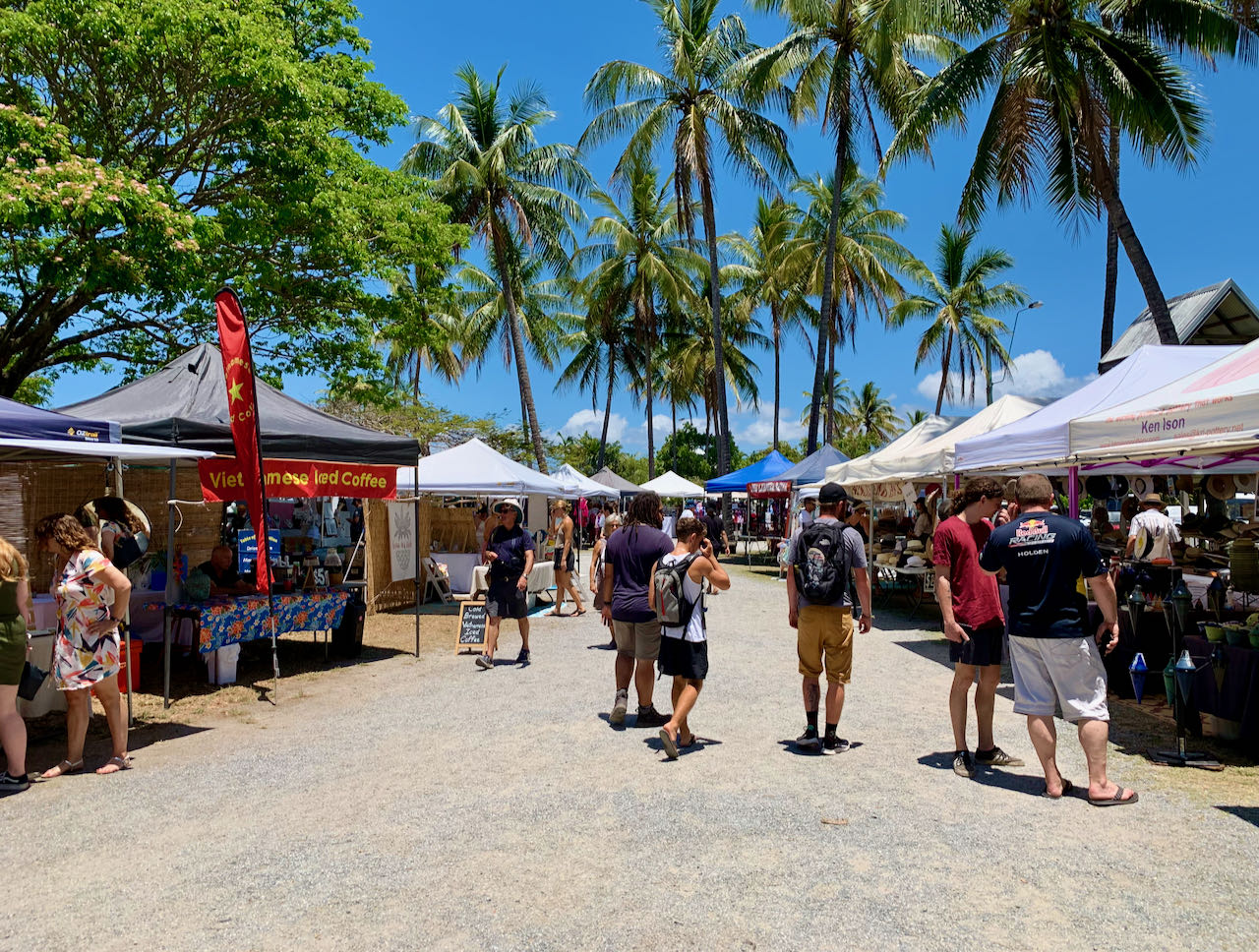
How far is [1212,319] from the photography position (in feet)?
65.0

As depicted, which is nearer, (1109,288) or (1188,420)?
(1188,420)

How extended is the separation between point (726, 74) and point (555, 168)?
569cm

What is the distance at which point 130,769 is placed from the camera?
17.4 ft

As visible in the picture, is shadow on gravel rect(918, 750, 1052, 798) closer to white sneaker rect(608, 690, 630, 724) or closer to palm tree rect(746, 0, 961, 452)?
white sneaker rect(608, 690, 630, 724)

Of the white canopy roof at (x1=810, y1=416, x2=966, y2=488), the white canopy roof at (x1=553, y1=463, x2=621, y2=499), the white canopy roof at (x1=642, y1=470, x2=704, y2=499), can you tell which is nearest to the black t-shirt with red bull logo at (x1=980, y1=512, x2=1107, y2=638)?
the white canopy roof at (x1=810, y1=416, x2=966, y2=488)

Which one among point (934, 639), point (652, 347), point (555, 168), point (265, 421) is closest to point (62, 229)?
point (265, 421)

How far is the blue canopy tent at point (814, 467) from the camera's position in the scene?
20203 millimetres

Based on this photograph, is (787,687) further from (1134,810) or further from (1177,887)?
(1177,887)

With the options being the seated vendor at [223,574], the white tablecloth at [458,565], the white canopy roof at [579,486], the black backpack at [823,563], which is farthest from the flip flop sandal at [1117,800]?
the white canopy roof at [579,486]

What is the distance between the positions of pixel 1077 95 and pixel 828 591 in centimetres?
1212

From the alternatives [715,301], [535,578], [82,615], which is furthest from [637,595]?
[715,301]

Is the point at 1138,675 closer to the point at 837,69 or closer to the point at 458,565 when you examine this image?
the point at 458,565

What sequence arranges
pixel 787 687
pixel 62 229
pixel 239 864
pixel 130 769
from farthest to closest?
pixel 62 229, pixel 787 687, pixel 130 769, pixel 239 864

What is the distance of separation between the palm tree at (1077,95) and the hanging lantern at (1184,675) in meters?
9.85
